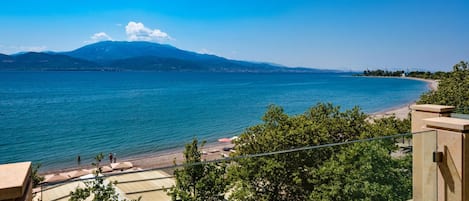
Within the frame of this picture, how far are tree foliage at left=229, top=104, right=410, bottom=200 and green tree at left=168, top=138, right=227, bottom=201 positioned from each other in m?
0.18

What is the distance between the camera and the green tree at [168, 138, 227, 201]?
2.90 meters

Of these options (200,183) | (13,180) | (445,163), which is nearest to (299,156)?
(200,183)

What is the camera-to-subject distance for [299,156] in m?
3.55

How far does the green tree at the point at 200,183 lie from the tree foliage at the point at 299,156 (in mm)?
179

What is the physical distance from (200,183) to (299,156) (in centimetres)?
109

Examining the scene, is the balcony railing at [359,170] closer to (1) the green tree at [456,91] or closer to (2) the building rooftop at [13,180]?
(2) the building rooftop at [13,180]

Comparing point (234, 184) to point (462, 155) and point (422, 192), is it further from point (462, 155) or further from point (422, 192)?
point (462, 155)

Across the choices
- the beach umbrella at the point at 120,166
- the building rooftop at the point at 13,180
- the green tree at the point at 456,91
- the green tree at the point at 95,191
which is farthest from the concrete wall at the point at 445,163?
the beach umbrella at the point at 120,166

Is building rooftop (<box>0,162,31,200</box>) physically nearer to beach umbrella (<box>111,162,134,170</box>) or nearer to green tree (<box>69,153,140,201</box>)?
green tree (<box>69,153,140,201</box>)

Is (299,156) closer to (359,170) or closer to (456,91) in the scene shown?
(359,170)

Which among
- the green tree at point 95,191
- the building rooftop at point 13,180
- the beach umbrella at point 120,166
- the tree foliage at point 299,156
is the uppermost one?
the building rooftop at point 13,180

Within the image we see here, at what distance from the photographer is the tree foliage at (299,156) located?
3172 mm

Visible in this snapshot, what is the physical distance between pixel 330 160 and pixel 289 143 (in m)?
4.14

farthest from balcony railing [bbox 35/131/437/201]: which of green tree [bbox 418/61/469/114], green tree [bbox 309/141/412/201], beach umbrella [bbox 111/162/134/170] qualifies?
beach umbrella [bbox 111/162/134/170]
